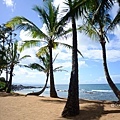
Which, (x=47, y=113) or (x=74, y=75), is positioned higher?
(x=74, y=75)

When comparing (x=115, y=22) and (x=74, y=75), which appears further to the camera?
(x=115, y=22)

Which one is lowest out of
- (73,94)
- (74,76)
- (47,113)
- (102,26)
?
(47,113)

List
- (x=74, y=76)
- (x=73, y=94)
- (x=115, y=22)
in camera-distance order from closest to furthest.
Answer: (x=73, y=94), (x=74, y=76), (x=115, y=22)

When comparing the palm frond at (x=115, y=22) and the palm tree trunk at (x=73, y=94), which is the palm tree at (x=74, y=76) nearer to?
the palm tree trunk at (x=73, y=94)

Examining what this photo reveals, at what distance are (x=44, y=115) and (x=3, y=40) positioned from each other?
2110cm

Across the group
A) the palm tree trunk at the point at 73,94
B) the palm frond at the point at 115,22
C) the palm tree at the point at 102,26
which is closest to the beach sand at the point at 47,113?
the palm tree trunk at the point at 73,94

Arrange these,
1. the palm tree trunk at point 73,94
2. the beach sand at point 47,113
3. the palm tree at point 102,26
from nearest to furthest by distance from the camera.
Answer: the beach sand at point 47,113 → the palm tree trunk at point 73,94 → the palm tree at point 102,26

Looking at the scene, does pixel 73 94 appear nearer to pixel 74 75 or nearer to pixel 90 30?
pixel 74 75

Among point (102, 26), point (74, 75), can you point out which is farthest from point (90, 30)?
point (74, 75)

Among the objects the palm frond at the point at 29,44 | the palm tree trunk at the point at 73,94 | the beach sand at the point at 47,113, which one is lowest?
the beach sand at the point at 47,113

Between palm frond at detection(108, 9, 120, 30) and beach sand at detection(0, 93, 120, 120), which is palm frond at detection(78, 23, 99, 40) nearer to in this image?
palm frond at detection(108, 9, 120, 30)

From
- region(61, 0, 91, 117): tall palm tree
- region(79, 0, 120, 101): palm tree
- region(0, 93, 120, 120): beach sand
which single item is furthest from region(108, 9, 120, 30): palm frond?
region(0, 93, 120, 120): beach sand

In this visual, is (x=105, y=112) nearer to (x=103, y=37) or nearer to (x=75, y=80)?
(x=75, y=80)

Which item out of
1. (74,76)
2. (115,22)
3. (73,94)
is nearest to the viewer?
(73,94)
